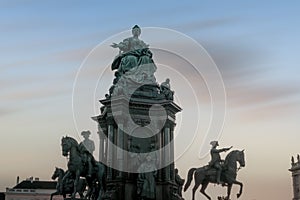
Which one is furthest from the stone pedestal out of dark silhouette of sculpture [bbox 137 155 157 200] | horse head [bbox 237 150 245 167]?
horse head [bbox 237 150 245 167]

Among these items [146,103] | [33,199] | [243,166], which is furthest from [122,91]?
[33,199]

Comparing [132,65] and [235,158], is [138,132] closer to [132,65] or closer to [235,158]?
[132,65]

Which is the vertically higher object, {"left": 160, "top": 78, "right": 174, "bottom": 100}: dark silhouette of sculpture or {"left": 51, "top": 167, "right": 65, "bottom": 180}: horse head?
{"left": 160, "top": 78, "right": 174, "bottom": 100}: dark silhouette of sculpture

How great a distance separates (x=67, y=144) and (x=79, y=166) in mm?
1304

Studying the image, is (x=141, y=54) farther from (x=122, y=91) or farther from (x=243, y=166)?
(x=243, y=166)

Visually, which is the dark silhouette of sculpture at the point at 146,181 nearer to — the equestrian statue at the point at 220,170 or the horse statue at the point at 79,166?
the horse statue at the point at 79,166

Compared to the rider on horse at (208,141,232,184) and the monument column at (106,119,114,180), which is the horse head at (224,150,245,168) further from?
the monument column at (106,119,114,180)

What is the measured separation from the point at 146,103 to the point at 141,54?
3.24 meters

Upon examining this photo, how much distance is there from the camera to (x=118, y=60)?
32812mm

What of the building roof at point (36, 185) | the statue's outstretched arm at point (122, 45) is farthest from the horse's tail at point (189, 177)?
the building roof at point (36, 185)

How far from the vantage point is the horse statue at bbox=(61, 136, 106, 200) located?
28938mm

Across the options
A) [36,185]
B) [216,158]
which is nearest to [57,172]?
[216,158]

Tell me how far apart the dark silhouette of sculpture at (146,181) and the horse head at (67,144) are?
3745 millimetres

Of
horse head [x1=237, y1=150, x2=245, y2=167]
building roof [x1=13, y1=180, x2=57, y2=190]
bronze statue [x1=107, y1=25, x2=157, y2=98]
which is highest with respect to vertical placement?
bronze statue [x1=107, y1=25, x2=157, y2=98]
